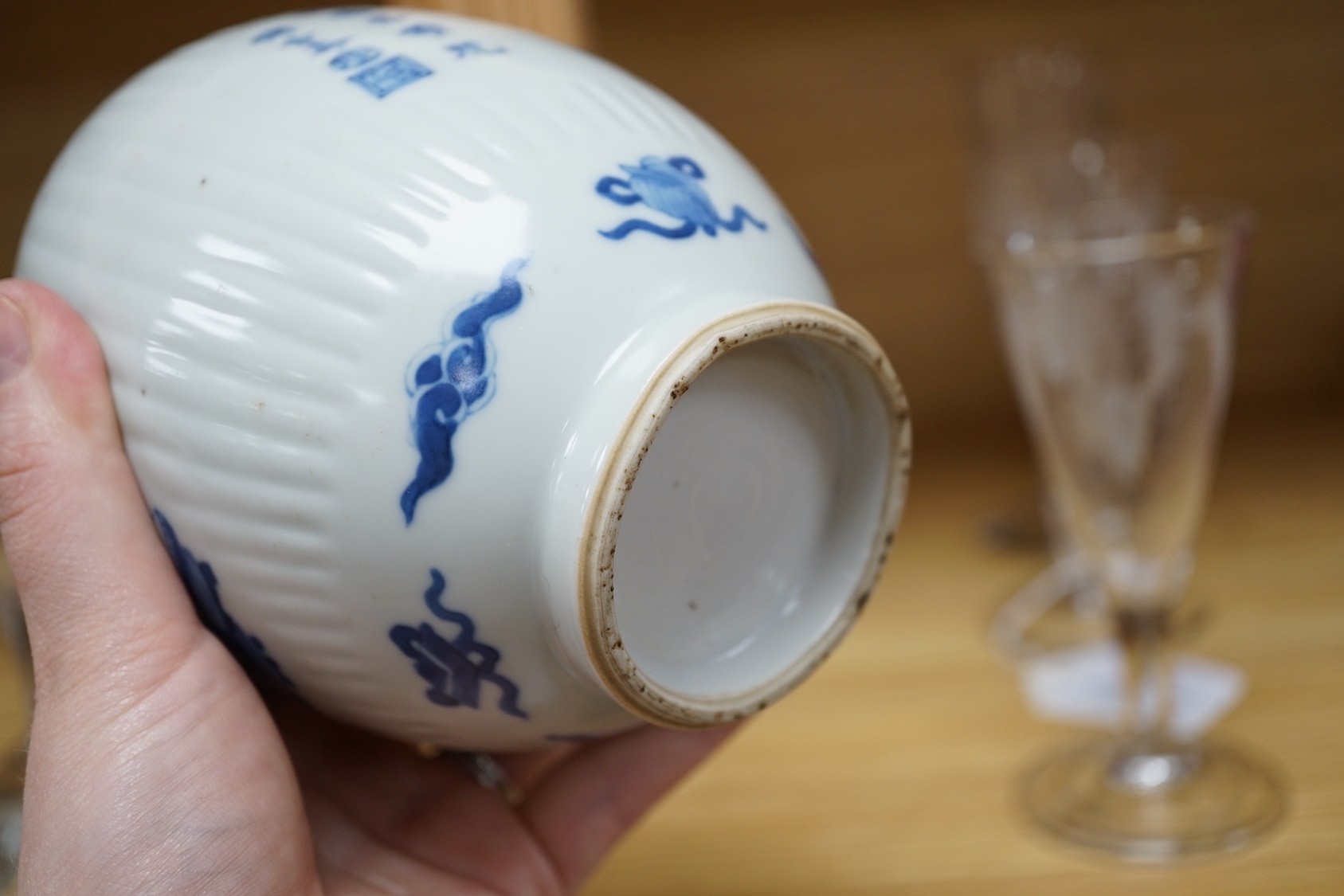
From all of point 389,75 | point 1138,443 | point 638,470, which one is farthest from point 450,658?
point 1138,443

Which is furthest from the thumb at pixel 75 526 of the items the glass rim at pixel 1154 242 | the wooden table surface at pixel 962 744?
the glass rim at pixel 1154 242

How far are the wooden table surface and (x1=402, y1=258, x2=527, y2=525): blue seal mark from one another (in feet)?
0.98

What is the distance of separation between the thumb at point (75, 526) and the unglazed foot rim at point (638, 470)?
0.16 metres

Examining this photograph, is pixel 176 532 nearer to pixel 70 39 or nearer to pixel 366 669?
pixel 366 669

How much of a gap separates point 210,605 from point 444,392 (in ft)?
0.41

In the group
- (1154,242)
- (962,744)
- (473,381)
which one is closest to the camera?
(473,381)

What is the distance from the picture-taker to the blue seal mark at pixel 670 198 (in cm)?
41

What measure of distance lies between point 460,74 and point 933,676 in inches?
18.5

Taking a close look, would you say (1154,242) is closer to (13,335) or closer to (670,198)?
(670,198)

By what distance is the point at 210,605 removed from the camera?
449 millimetres

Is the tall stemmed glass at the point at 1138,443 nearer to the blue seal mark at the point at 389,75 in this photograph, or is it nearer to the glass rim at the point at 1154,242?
the glass rim at the point at 1154,242

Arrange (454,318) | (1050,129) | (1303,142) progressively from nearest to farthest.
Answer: (454,318) < (1050,129) < (1303,142)

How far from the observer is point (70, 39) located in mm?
1029

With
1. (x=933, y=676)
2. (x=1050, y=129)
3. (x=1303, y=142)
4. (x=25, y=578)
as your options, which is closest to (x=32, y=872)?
(x=25, y=578)
